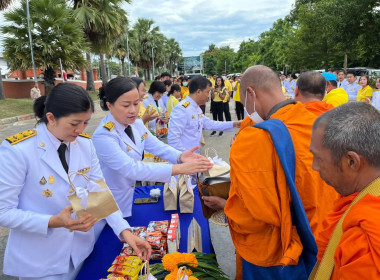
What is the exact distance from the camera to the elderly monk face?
3.50 feet

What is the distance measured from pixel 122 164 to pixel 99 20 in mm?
16803

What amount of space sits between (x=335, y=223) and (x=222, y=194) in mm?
761

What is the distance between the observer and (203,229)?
2.28 meters

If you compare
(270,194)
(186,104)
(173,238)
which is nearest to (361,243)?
(270,194)

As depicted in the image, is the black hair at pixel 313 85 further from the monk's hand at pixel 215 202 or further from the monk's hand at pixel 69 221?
the monk's hand at pixel 69 221

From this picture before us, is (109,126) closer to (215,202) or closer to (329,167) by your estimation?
(215,202)

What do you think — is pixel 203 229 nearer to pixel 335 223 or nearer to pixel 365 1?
pixel 335 223

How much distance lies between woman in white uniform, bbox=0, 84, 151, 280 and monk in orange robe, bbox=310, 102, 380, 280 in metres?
1.17

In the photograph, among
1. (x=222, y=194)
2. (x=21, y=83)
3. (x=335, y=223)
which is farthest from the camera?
(x=21, y=83)

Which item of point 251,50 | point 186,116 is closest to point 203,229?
point 186,116

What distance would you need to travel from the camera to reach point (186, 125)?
394 cm

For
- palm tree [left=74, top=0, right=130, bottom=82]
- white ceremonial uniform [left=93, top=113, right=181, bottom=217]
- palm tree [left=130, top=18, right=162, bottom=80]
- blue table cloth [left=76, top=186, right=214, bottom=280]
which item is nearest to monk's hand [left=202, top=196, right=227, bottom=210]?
blue table cloth [left=76, top=186, right=214, bottom=280]

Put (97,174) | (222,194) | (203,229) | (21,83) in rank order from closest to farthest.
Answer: (222,194)
(97,174)
(203,229)
(21,83)

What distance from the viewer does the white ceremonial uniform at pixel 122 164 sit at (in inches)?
88.5
